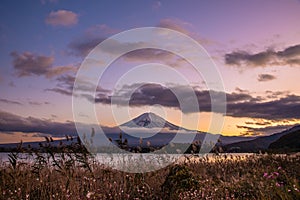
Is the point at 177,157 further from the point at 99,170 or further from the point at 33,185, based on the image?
the point at 33,185

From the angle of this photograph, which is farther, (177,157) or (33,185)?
(177,157)

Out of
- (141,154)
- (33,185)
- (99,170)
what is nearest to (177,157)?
(141,154)

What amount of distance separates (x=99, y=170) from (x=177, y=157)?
3196 millimetres

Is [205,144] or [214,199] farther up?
[205,144]

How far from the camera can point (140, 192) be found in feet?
28.9

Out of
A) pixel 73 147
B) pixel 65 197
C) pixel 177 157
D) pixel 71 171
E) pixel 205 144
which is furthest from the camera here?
pixel 205 144

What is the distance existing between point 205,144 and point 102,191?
667cm

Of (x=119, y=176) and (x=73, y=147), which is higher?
(x=73, y=147)

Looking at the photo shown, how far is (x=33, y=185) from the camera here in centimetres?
877

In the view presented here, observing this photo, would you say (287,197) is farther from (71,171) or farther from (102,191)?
(71,171)

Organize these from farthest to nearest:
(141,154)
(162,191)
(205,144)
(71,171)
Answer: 1. (205,144)
2. (141,154)
3. (71,171)
4. (162,191)

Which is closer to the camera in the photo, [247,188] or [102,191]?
[102,191]

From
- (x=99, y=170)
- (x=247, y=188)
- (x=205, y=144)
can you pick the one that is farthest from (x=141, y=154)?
(x=205, y=144)

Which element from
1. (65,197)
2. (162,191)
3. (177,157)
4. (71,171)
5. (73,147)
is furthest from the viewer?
(177,157)
